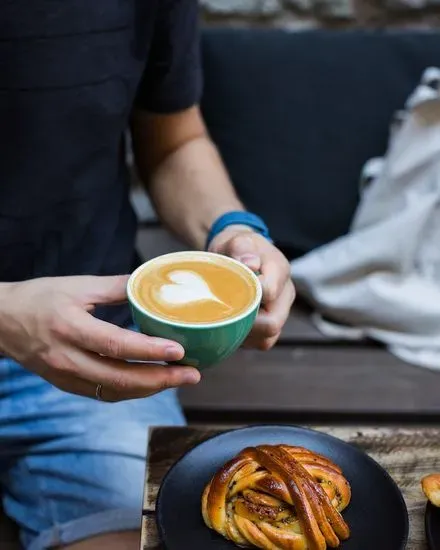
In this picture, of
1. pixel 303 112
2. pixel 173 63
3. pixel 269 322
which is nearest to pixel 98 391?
pixel 269 322

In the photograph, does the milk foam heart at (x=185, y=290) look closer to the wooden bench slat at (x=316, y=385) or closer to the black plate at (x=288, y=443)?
the black plate at (x=288, y=443)

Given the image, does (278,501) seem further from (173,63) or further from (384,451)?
(173,63)

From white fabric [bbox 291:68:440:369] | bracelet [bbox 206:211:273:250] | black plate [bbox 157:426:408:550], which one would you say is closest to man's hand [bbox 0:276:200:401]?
black plate [bbox 157:426:408:550]

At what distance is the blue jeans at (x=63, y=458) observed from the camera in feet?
3.57

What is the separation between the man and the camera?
1032 mm

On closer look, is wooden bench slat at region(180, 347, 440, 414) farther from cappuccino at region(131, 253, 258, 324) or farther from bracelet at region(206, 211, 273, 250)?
cappuccino at region(131, 253, 258, 324)

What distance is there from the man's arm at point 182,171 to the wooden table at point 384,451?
0.39m

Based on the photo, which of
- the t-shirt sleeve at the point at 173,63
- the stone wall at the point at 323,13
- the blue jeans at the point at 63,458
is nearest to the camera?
the blue jeans at the point at 63,458

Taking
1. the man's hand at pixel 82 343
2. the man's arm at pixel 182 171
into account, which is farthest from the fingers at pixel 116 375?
the man's arm at pixel 182 171

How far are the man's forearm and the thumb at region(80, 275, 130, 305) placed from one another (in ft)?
1.36

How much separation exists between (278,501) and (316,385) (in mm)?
712

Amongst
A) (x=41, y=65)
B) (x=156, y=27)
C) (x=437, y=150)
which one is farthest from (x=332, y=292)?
(x=41, y=65)

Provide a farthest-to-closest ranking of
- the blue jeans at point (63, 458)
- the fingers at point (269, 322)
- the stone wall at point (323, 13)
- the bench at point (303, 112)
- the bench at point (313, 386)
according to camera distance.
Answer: the stone wall at point (323, 13), the bench at point (303, 112), the bench at point (313, 386), the blue jeans at point (63, 458), the fingers at point (269, 322)

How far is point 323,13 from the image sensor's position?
6.53 feet
